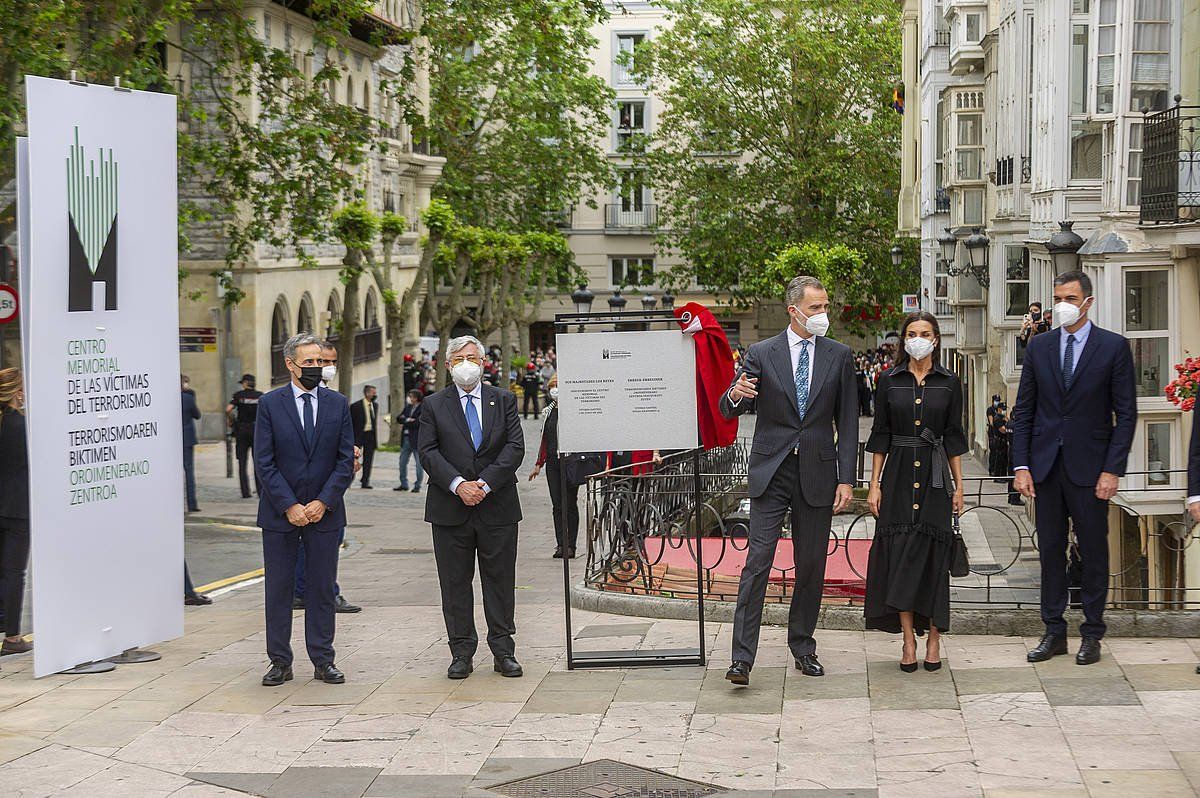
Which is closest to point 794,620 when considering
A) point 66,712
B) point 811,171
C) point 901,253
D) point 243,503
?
point 66,712

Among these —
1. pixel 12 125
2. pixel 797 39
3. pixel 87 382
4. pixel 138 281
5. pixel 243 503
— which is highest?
pixel 797 39

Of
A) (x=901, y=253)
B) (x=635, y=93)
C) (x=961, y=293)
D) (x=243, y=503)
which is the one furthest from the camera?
(x=635, y=93)

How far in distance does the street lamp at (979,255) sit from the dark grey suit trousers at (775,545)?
61.5 ft

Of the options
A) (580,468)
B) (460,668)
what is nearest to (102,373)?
(460,668)

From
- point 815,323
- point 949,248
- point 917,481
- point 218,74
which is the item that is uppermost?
point 218,74

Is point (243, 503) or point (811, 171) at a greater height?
point (811, 171)

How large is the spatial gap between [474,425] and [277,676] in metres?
1.81

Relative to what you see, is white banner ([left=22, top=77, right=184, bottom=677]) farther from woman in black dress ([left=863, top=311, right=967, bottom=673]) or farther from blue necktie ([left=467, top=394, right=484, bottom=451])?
woman in black dress ([left=863, top=311, right=967, bottom=673])

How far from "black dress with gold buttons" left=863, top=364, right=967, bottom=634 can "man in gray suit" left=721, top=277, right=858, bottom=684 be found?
0.23m

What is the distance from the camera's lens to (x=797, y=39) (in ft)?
167

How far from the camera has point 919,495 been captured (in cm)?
855

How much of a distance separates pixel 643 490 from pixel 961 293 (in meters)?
17.9

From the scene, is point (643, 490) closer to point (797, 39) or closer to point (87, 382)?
point (87, 382)

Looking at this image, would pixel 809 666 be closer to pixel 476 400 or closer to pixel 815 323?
pixel 815 323
